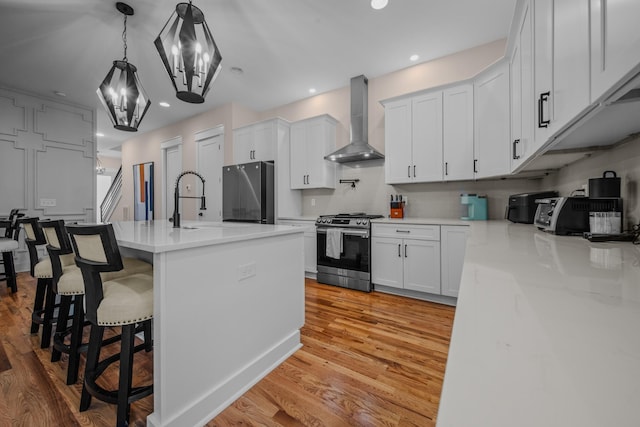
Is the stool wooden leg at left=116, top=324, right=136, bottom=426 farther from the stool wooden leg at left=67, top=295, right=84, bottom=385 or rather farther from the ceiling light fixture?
the ceiling light fixture

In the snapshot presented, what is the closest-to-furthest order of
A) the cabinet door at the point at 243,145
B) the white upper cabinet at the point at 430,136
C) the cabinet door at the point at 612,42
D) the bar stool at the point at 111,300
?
the cabinet door at the point at 612,42 → the bar stool at the point at 111,300 → the white upper cabinet at the point at 430,136 → the cabinet door at the point at 243,145

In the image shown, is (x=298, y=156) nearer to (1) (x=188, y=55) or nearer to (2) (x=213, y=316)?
(1) (x=188, y=55)

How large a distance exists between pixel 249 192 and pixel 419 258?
261 centimetres

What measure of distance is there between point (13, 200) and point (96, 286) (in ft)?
16.1

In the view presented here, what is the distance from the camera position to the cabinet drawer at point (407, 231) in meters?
2.84

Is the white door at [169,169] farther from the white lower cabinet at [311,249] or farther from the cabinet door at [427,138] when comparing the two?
the cabinet door at [427,138]

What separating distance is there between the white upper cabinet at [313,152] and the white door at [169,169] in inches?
117

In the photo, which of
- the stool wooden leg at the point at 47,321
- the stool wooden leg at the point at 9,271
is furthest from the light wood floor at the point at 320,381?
the stool wooden leg at the point at 9,271

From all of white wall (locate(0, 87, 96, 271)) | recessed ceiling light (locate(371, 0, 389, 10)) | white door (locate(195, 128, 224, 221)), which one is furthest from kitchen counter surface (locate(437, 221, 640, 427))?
white wall (locate(0, 87, 96, 271))

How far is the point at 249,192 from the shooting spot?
13.3 feet

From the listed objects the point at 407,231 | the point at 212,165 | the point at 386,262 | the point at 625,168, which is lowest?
the point at 386,262

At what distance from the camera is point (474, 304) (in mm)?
510

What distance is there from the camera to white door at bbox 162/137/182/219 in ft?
18.5

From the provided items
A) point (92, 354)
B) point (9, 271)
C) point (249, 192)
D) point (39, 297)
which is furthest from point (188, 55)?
point (9, 271)
